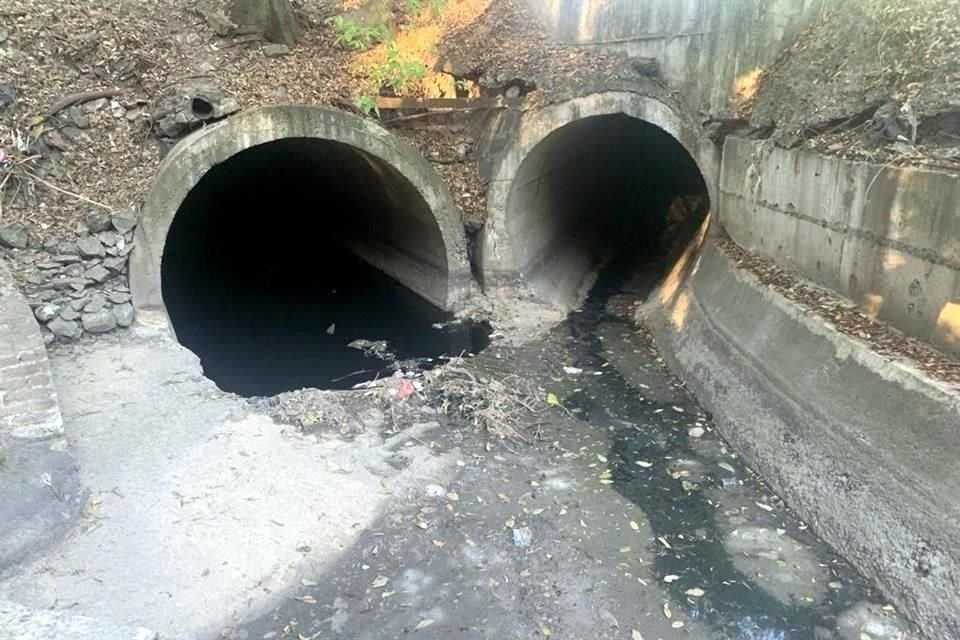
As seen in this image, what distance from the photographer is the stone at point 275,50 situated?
38.7 ft

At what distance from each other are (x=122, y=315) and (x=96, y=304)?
339 mm

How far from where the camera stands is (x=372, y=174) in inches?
527

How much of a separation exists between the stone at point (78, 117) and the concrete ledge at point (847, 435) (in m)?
8.98

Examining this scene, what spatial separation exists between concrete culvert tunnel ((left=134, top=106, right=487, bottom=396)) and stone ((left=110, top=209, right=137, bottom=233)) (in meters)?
A: 0.25

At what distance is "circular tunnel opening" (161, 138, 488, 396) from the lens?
456 inches

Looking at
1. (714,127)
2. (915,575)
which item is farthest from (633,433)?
(714,127)

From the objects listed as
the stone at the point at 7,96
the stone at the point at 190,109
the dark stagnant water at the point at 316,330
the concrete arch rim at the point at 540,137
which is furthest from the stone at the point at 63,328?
the concrete arch rim at the point at 540,137

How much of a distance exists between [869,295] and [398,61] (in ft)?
26.1

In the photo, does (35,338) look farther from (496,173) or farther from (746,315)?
(746,315)

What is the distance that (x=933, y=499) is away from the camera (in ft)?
17.9

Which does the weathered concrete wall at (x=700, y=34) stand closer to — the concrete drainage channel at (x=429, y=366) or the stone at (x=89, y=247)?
the concrete drainage channel at (x=429, y=366)

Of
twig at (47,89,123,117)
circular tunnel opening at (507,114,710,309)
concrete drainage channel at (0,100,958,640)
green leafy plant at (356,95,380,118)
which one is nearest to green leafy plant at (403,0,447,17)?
green leafy plant at (356,95,380,118)

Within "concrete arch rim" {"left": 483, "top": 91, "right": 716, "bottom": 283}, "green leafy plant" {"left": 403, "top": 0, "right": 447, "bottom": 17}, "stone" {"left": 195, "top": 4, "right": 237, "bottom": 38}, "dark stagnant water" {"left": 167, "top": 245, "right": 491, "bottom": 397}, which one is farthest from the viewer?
"green leafy plant" {"left": 403, "top": 0, "right": 447, "bottom": 17}

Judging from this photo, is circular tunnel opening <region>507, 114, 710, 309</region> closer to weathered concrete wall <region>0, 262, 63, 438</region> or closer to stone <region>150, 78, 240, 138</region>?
stone <region>150, 78, 240, 138</region>
